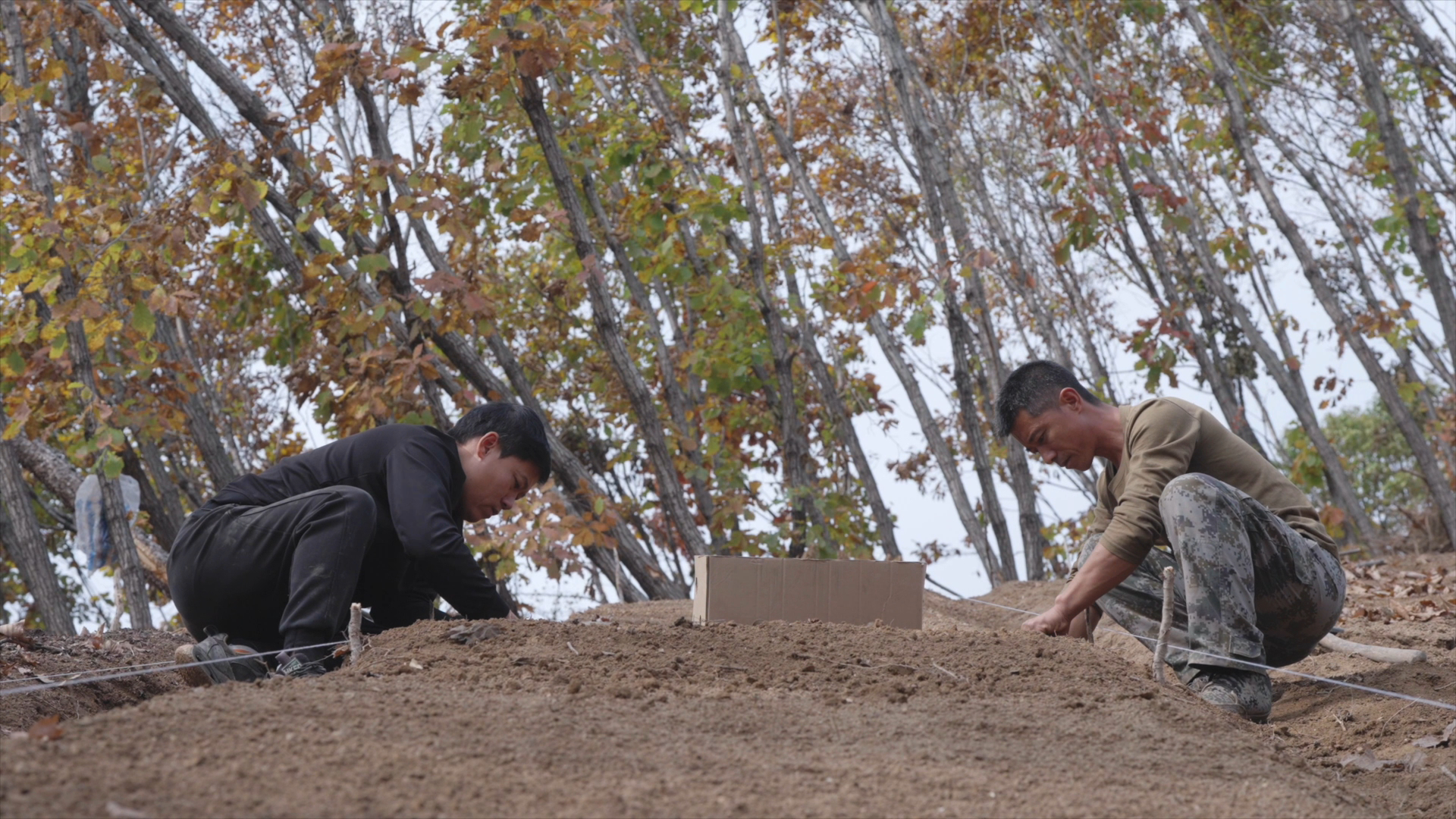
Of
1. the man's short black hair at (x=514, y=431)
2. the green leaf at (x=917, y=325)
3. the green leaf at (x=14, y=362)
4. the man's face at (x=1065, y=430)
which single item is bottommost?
the man's face at (x=1065, y=430)

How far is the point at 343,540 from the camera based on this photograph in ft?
10.2

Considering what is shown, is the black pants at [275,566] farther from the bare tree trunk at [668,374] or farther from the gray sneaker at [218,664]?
the bare tree trunk at [668,374]

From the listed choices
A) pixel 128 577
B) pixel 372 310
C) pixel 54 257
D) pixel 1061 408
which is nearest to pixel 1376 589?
pixel 1061 408

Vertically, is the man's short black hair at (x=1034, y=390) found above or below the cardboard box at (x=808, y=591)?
above

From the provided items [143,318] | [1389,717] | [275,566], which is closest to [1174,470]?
[1389,717]

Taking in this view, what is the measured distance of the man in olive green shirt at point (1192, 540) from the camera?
301 cm

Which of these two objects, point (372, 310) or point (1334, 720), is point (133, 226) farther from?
point (1334, 720)

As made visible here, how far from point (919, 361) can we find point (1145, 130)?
13.2 feet

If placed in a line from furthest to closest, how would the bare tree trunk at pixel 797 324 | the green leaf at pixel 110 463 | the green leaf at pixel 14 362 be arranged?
the bare tree trunk at pixel 797 324, the green leaf at pixel 14 362, the green leaf at pixel 110 463

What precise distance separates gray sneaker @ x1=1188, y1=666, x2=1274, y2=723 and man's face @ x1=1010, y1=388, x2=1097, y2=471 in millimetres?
715

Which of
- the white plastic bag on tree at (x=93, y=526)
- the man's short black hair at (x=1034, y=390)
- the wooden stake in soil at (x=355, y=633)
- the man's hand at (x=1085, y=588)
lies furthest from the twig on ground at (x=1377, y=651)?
the white plastic bag on tree at (x=93, y=526)

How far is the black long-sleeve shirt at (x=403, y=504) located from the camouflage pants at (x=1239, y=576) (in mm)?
1879

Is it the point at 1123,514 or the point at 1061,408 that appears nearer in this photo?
the point at 1123,514

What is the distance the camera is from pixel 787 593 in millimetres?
3762
